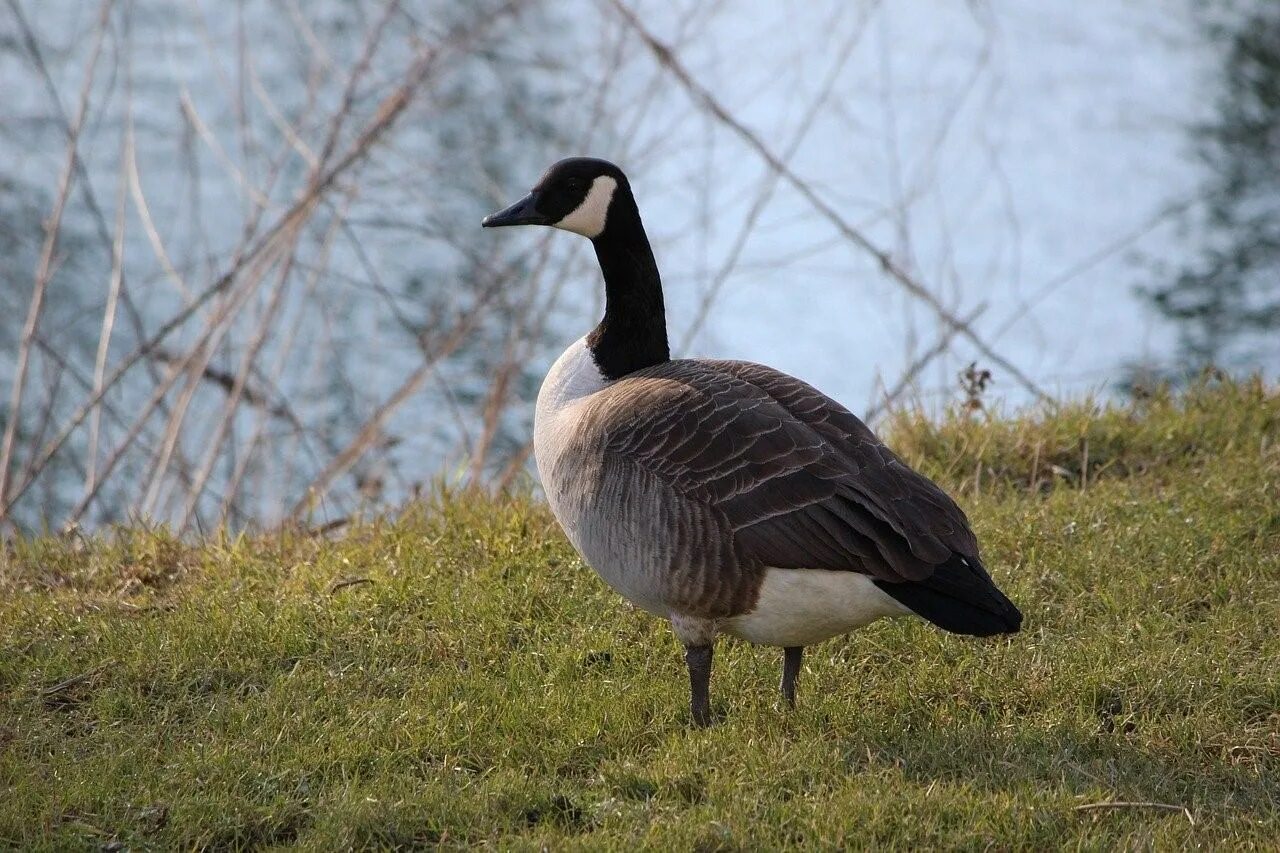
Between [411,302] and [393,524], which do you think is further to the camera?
[411,302]

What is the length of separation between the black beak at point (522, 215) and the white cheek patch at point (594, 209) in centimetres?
8

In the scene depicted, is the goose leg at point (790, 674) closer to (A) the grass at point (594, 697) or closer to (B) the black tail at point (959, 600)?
(A) the grass at point (594, 697)

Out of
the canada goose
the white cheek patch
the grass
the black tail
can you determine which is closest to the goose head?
the white cheek patch

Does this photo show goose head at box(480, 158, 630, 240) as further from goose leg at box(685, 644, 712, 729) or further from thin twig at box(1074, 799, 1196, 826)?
thin twig at box(1074, 799, 1196, 826)

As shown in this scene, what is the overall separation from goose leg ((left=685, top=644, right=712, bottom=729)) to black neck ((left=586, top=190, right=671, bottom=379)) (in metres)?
1.07

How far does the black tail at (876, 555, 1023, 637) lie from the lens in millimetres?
3691

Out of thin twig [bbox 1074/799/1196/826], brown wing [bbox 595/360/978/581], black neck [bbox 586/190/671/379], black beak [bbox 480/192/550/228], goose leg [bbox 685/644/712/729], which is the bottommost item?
thin twig [bbox 1074/799/1196/826]

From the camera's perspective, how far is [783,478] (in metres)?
4.03

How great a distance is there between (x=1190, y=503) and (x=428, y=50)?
167 inches

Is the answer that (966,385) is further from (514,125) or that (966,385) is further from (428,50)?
(514,125)

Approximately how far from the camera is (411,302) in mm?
9188

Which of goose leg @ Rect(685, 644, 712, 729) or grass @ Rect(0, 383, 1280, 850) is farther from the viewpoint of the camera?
goose leg @ Rect(685, 644, 712, 729)

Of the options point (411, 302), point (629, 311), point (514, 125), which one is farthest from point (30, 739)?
point (514, 125)

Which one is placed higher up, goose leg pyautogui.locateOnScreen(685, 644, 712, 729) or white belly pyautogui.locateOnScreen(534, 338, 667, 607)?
white belly pyautogui.locateOnScreen(534, 338, 667, 607)
